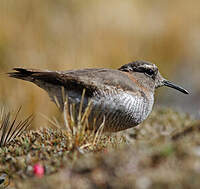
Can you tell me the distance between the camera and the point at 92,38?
448 inches

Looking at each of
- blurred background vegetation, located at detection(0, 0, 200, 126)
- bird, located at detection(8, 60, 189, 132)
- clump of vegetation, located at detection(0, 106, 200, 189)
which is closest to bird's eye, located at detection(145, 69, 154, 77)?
bird, located at detection(8, 60, 189, 132)

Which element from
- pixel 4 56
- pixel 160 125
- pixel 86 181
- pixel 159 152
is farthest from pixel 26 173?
pixel 4 56

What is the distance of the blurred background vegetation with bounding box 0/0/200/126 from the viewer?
10.4 m

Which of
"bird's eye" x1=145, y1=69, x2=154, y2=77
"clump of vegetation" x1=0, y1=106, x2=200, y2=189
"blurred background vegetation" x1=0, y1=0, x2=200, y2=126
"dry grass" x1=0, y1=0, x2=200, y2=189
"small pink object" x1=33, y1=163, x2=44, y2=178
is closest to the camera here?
"clump of vegetation" x1=0, y1=106, x2=200, y2=189

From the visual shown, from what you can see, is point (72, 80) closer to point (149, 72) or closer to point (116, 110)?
point (116, 110)

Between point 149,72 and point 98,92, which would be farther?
point 149,72

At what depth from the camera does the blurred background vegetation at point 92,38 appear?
10.4 metres

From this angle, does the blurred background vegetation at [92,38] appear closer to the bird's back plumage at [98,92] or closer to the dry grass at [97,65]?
the dry grass at [97,65]

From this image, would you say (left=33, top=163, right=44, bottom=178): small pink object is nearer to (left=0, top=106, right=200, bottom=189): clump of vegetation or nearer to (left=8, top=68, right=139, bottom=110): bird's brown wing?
(left=0, top=106, right=200, bottom=189): clump of vegetation

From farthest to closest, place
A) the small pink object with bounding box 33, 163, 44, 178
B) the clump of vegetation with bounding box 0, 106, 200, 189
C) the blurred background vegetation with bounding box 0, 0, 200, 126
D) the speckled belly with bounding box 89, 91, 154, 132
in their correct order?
the blurred background vegetation with bounding box 0, 0, 200, 126 → the speckled belly with bounding box 89, 91, 154, 132 → the small pink object with bounding box 33, 163, 44, 178 → the clump of vegetation with bounding box 0, 106, 200, 189

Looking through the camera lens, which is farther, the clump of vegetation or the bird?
the bird

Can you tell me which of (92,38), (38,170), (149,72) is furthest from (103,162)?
(92,38)

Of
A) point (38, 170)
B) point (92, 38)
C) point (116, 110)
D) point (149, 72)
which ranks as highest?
point (92, 38)

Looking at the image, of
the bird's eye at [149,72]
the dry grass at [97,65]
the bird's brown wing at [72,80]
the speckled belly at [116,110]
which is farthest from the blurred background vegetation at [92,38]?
the speckled belly at [116,110]
